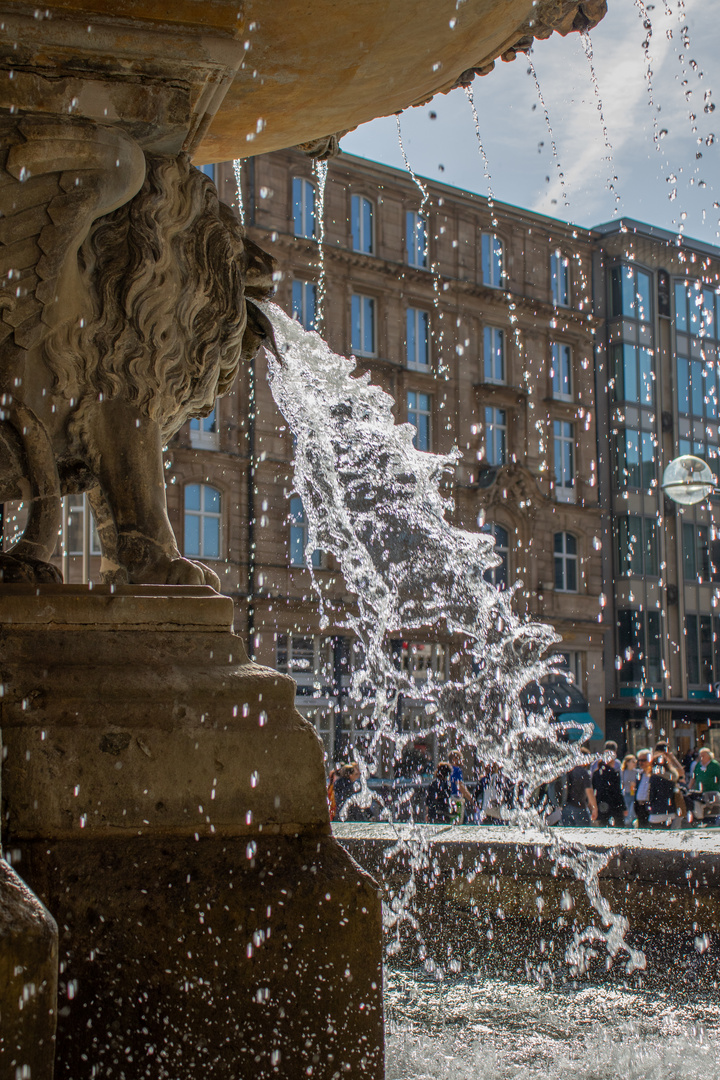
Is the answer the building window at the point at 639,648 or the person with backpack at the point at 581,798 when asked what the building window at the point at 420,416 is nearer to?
the building window at the point at 639,648

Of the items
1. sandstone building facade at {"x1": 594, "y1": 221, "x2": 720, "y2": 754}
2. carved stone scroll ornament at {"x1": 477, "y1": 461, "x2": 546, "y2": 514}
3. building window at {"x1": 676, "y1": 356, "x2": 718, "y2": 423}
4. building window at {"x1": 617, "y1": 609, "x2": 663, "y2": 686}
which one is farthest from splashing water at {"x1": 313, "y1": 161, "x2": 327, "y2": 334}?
building window at {"x1": 676, "y1": 356, "x2": 718, "y2": 423}

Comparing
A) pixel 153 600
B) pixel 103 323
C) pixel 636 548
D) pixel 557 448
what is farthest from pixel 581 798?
pixel 636 548

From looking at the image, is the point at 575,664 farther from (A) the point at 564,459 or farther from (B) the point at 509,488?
(A) the point at 564,459

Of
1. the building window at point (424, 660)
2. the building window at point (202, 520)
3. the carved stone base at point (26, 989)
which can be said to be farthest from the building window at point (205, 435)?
the carved stone base at point (26, 989)

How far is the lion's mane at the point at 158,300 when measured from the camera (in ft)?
8.66

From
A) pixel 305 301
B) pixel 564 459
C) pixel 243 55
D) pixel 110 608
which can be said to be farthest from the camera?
pixel 564 459

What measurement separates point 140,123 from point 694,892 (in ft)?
9.14

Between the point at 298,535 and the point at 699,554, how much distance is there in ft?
46.0

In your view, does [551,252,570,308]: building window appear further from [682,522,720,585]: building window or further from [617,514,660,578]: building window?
[682,522,720,585]: building window

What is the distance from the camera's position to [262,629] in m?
23.1

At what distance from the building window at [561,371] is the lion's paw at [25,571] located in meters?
28.7

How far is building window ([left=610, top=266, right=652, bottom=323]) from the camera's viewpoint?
104 ft

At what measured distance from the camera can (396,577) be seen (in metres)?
24.5

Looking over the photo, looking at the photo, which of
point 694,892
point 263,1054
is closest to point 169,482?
point 694,892
